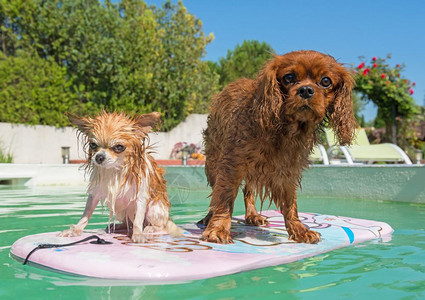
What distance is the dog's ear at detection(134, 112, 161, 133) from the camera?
14.6ft

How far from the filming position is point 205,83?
30.7 metres

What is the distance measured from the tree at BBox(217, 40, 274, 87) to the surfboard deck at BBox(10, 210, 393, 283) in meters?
37.3

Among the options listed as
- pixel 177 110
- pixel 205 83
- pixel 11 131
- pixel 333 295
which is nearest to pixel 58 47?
pixel 11 131

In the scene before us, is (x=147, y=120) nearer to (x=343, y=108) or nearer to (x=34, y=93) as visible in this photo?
(x=343, y=108)

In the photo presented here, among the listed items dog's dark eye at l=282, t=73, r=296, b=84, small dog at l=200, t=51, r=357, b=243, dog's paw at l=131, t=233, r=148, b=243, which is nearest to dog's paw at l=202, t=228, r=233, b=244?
small dog at l=200, t=51, r=357, b=243

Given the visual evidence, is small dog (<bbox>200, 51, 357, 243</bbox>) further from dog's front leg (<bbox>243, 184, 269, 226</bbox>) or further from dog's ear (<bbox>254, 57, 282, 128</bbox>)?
dog's front leg (<bbox>243, 184, 269, 226</bbox>)

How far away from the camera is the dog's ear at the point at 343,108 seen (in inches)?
165

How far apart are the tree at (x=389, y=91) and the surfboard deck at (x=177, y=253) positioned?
1540 centimetres

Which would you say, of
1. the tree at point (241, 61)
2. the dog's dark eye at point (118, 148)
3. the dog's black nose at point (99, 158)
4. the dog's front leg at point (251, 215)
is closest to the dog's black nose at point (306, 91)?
the dog's dark eye at point (118, 148)

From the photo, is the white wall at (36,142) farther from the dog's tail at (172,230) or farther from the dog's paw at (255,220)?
the dog's tail at (172,230)

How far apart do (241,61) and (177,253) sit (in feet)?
148

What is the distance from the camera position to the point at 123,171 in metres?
4.36

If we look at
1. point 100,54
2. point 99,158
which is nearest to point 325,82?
point 99,158

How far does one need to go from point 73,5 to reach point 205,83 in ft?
35.2
